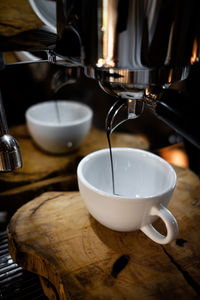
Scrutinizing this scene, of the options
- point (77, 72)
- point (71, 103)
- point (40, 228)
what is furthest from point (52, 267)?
point (71, 103)

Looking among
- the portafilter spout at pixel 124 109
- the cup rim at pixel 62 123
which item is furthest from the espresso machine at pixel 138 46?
the cup rim at pixel 62 123

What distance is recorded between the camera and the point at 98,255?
405 millimetres

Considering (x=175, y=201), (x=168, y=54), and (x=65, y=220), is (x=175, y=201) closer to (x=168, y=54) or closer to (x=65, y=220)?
(x=65, y=220)

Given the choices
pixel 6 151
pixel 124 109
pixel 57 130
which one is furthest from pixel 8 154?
pixel 57 130

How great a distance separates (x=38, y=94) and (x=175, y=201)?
517mm

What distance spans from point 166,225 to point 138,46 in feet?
0.76

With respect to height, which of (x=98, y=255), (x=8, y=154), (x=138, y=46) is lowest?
(x=98, y=255)

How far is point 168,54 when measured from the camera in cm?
29

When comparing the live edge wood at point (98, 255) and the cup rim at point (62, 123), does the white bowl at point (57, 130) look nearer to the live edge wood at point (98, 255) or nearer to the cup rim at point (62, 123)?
the cup rim at point (62, 123)

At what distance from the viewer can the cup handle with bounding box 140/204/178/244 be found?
1.22ft

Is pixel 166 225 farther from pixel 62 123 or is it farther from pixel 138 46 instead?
pixel 62 123

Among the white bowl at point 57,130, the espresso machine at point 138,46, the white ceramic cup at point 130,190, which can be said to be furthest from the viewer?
the white bowl at point 57,130

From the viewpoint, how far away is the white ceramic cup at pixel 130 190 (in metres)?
0.38

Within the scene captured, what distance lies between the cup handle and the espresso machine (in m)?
0.12
